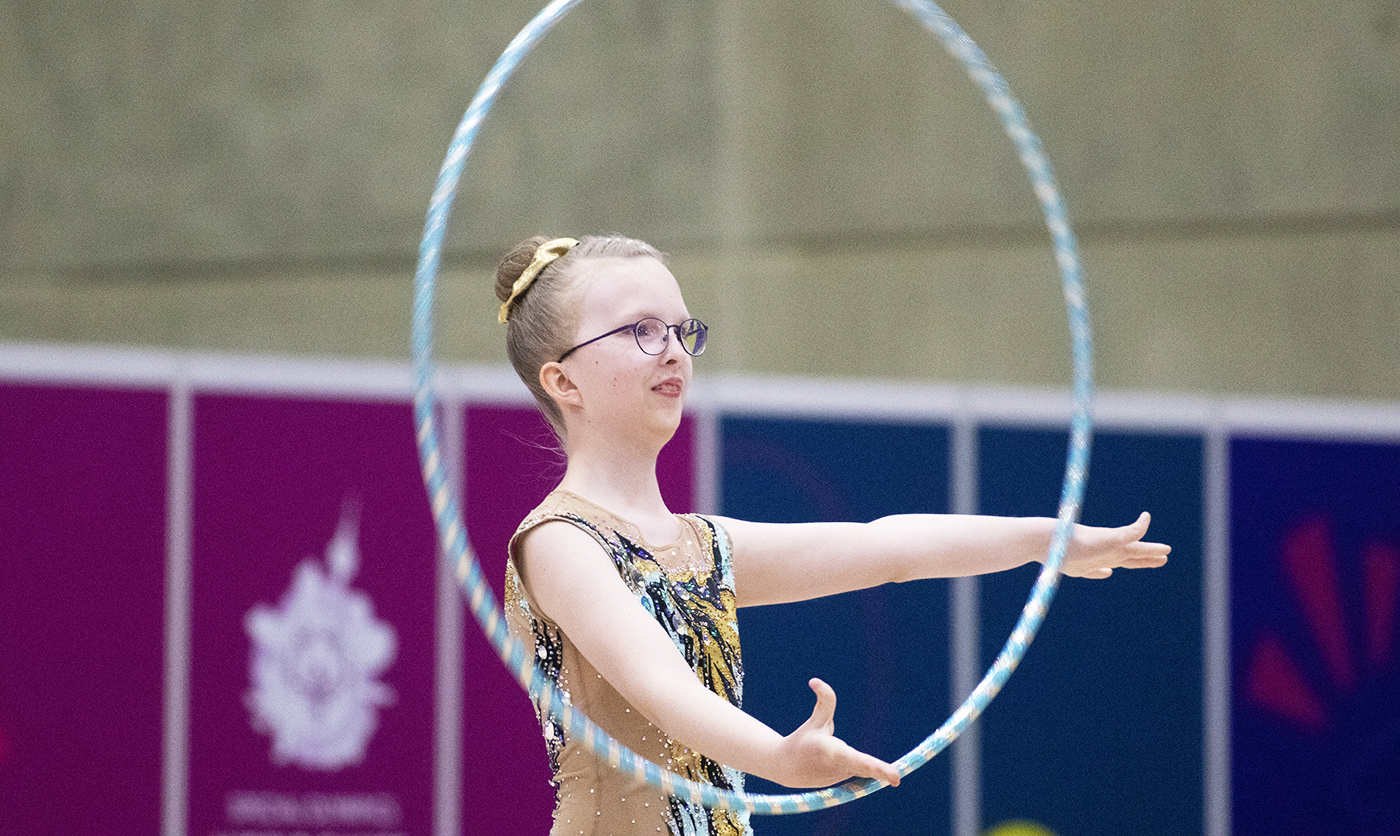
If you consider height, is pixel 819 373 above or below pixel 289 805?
above

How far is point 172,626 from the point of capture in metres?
4.46

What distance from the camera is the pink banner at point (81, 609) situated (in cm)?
Result: 420

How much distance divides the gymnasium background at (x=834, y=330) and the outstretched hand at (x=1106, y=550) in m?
2.64

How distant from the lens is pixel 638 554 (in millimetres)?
2166

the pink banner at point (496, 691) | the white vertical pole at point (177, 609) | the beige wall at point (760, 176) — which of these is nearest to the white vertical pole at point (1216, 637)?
the beige wall at point (760, 176)

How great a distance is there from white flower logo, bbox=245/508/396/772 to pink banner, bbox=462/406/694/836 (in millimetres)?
283

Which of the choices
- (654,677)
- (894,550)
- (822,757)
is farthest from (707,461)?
(822,757)

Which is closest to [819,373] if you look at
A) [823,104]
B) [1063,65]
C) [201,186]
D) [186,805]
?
[823,104]

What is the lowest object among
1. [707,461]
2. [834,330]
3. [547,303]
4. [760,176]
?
[547,303]

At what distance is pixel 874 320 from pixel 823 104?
857mm

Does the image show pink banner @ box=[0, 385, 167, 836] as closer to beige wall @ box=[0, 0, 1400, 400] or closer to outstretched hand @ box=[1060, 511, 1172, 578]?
beige wall @ box=[0, 0, 1400, 400]

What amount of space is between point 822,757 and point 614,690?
42 centimetres

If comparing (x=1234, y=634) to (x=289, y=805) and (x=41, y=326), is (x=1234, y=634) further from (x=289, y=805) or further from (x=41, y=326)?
(x=41, y=326)

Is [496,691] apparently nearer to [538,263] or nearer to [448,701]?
[448,701]
